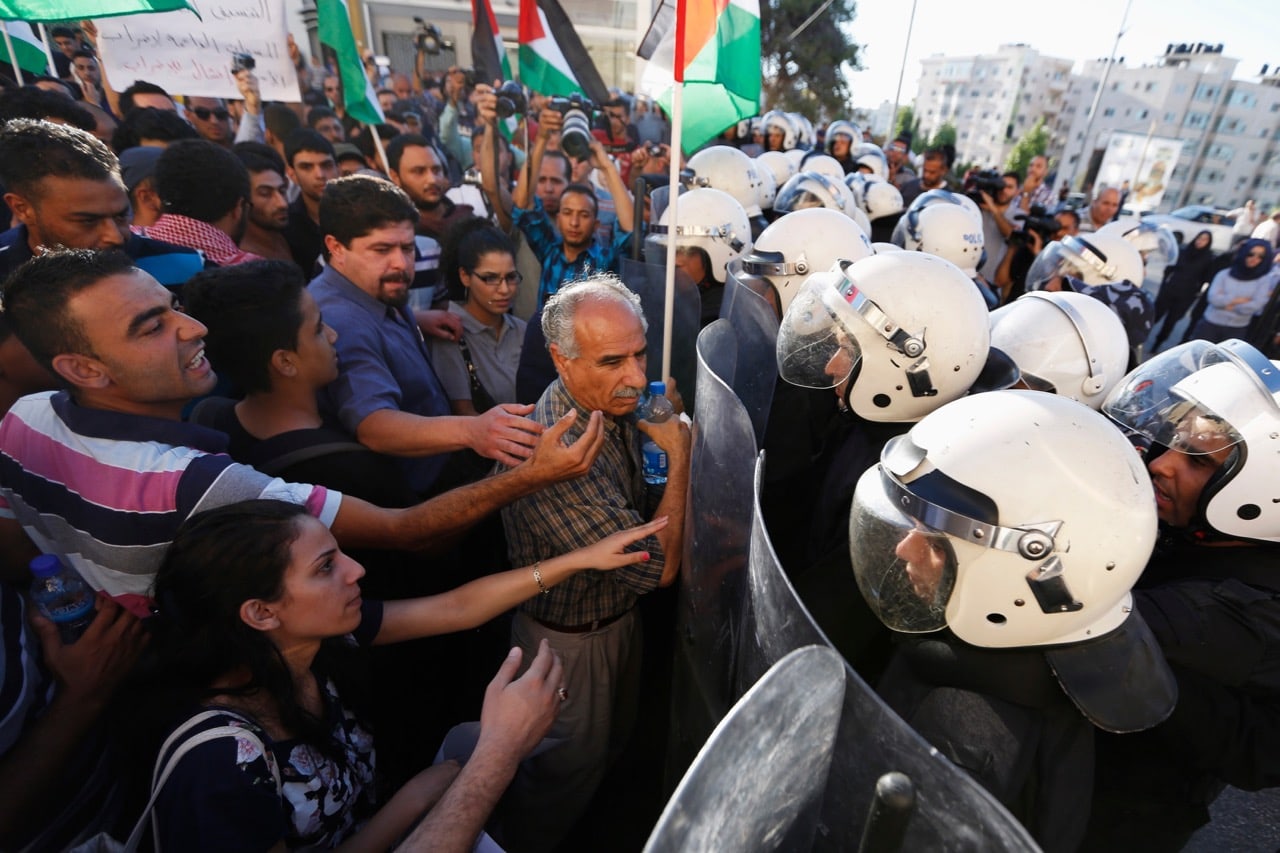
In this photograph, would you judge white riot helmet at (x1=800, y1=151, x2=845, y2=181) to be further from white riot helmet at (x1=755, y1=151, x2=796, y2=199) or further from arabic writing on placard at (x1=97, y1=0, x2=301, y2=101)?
arabic writing on placard at (x1=97, y1=0, x2=301, y2=101)

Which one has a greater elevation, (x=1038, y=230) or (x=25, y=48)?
(x=25, y=48)

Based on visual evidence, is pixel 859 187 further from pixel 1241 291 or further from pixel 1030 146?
pixel 1030 146

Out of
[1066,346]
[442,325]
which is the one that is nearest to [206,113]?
[442,325]

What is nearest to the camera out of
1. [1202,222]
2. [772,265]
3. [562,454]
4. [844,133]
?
[562,454]

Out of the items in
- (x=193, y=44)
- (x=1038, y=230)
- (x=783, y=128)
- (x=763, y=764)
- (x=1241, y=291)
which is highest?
(x=193, y=44)

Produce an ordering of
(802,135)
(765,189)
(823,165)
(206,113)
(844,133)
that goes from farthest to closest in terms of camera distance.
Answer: (802,135)
(844,133)
(823,165)
(765,189)
(206,113)

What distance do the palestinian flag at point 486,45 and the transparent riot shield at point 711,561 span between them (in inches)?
206

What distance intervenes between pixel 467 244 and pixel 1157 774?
3578 mm

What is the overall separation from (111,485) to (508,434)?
1.04 meters

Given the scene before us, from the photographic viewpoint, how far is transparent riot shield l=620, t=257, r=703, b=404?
3041 millimetres

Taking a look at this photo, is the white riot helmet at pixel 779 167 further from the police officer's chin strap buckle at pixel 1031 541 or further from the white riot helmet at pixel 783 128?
the police officer's chin strap buckle at pixel 1031 541

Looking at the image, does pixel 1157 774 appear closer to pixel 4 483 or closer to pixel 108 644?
pixel 108 644

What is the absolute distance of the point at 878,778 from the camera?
815 millimetres

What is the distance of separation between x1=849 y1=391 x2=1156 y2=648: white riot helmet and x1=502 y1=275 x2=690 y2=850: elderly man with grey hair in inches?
31.2
